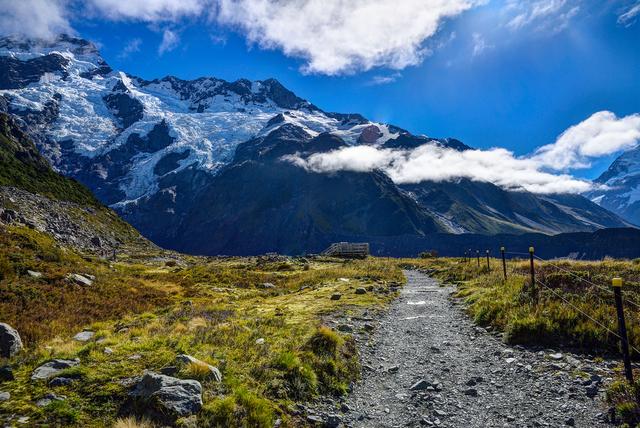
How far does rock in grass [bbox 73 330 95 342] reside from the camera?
15.4 metres

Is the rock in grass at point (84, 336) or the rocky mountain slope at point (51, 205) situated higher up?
the rocky mountain slope at point (51, 205)

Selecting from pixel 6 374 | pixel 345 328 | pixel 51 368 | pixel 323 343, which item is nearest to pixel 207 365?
pixel 51 368

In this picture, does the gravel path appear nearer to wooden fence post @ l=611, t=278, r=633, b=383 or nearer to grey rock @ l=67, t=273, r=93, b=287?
wooden fence post @ l=611, t=278, r=633, b=383

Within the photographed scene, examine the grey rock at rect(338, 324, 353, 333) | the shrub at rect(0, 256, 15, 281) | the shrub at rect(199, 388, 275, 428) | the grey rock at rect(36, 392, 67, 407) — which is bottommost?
the grey rock at rect(338, 324, 353, 333)

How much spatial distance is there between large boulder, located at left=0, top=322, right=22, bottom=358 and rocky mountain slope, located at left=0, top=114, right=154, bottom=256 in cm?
4763

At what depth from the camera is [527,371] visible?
1209cm

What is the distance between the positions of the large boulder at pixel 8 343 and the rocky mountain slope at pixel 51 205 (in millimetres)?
47628

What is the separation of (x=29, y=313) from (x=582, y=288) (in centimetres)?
2544

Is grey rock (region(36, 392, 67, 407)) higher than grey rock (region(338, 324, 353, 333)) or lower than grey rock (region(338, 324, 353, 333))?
higher

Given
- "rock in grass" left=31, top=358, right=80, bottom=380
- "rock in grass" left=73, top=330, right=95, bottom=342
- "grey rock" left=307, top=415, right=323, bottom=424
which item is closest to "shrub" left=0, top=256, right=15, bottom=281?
"rock in grass" left=73, top=330, right=95, bottom=342

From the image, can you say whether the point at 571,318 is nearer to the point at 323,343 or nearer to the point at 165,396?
the point at 323,343

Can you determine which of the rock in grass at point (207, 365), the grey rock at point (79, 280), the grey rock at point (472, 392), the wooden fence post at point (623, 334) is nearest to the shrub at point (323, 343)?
the rock in grass at point (207, 365)

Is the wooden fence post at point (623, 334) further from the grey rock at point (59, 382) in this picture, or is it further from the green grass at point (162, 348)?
the grey rock at point (59, 382)

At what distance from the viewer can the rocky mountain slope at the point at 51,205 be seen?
78.2 meters
